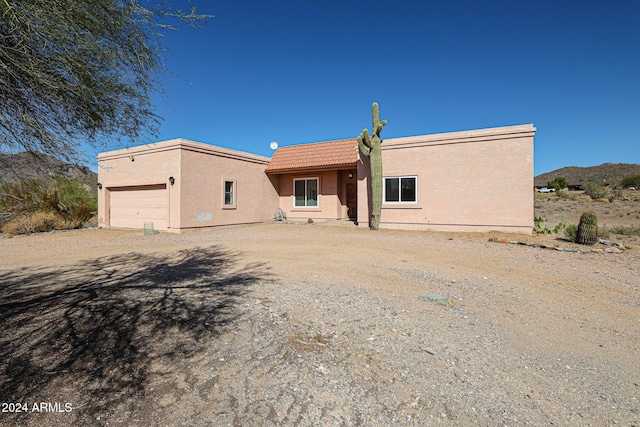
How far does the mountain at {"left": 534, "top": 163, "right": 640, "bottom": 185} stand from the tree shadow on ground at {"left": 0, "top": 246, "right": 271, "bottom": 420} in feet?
191

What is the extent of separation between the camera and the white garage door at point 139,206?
15656 mm

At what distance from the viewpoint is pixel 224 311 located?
4461 millimetres

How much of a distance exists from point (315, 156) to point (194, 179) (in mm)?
7011

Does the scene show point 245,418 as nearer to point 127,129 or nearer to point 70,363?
point 70,363

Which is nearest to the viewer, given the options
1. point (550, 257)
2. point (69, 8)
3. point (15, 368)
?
point (15, 368)

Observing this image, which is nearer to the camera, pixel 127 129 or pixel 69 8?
pixel 69 8

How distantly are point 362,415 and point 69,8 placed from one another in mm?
4919

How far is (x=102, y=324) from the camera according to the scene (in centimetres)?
393

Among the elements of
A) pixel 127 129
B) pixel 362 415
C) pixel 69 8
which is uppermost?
pixel 69 8

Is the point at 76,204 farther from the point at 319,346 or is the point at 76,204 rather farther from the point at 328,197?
the point at 319,346

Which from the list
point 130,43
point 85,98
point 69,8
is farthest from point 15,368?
point 130,43

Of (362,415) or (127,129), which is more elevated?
(127,129)

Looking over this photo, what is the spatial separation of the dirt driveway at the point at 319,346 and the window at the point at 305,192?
12.5 meters

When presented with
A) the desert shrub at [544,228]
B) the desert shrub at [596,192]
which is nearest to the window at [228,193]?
the desert shrub at [544,228]
